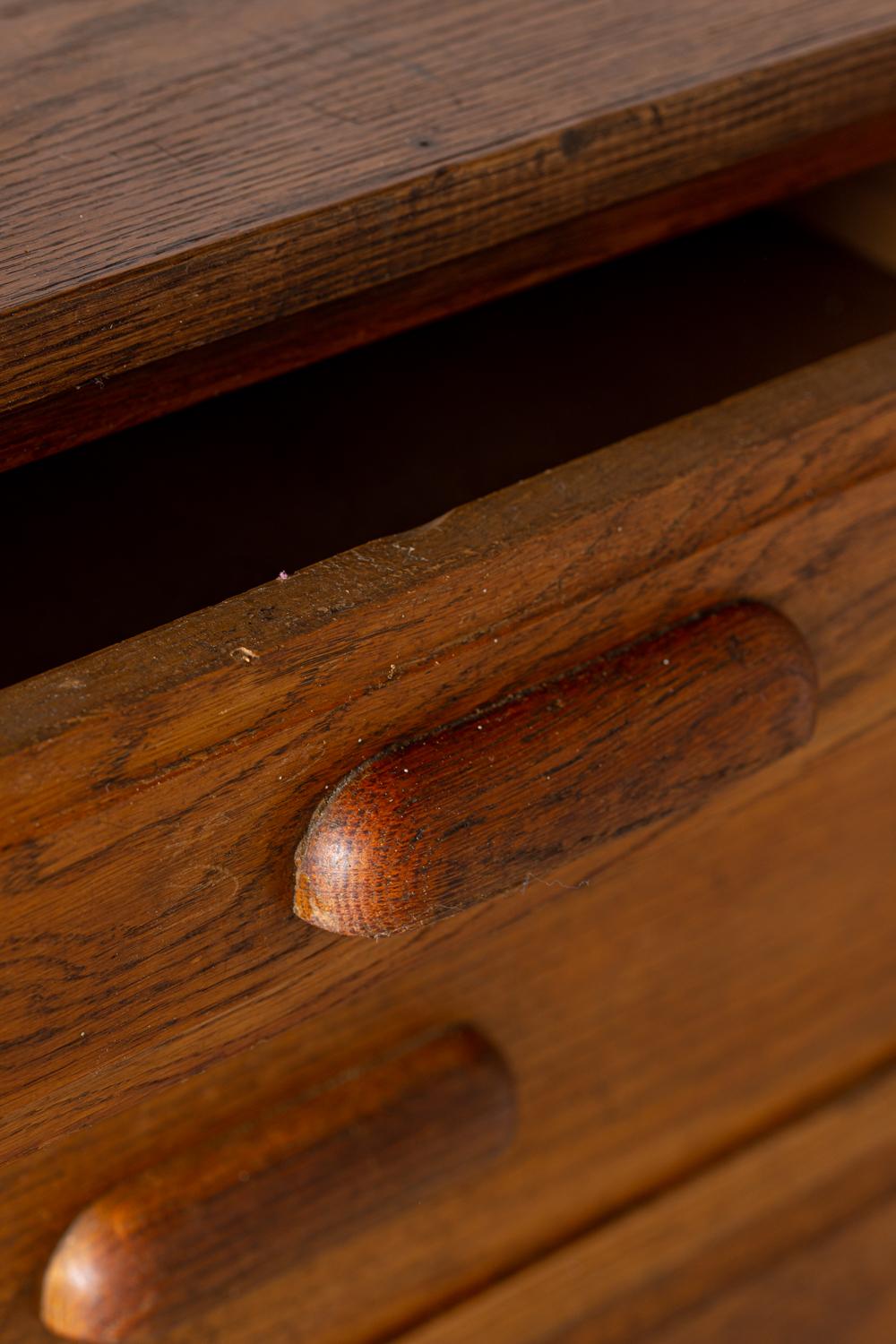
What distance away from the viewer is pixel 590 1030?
409 mm

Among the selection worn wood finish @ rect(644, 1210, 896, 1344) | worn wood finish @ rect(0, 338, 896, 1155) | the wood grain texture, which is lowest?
worn wood finish @ rect(644, 1210, 896, 1344)

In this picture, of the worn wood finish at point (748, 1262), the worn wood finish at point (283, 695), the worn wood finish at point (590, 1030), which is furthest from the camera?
the worn wood finish at point (748, 1262)

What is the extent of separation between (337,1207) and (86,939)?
0.48 ft

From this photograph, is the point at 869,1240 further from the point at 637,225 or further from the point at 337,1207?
the point at 637,225

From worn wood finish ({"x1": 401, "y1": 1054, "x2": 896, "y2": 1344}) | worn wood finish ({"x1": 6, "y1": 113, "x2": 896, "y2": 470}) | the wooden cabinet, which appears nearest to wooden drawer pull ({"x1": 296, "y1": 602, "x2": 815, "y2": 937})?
the wooden cabinet

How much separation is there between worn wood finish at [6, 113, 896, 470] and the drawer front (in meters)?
0.08

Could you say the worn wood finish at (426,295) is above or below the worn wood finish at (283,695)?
above

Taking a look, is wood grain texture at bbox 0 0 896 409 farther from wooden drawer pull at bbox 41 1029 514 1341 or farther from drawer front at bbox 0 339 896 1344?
wooden drawer pull at bbox 41 1029 514 1341

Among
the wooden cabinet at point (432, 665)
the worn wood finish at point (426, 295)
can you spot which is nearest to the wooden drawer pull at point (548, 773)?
the wooden cabinet at point (432, 665)

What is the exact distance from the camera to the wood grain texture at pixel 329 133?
27 centimetres

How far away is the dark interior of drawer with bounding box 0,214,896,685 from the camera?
1.09 feet

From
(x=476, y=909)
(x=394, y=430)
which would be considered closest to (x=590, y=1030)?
(x=476, y=909)

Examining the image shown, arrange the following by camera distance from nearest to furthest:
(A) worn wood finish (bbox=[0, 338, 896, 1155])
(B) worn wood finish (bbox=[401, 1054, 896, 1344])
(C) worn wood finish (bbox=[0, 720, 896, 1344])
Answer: (A) worn wood finish (bbox=[0, 338, 896, 1155]) → (C) worn wood finish (bbox=[0, 720, 896, 1344]) → (B) worn wood finish (bbox=[401, 1054, 896, 1344])

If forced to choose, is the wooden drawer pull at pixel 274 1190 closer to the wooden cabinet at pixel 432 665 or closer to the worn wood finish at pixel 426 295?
the wooden cabinet at pixel 432 665
